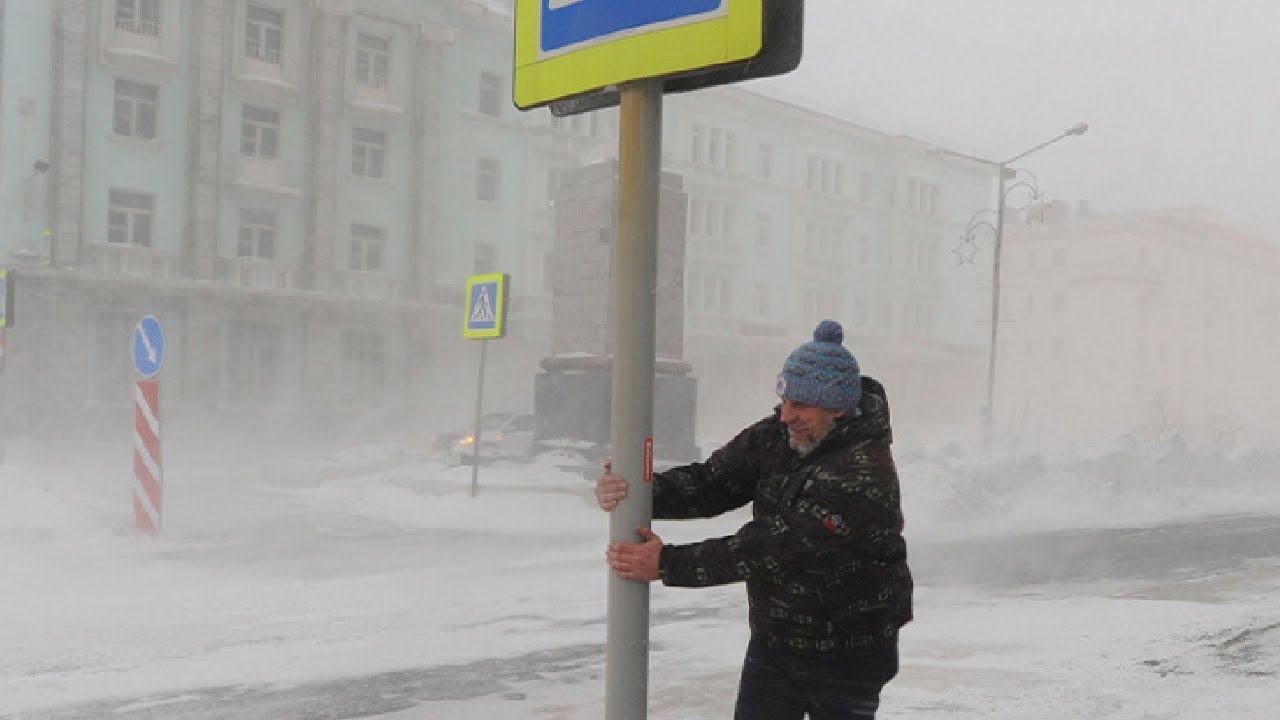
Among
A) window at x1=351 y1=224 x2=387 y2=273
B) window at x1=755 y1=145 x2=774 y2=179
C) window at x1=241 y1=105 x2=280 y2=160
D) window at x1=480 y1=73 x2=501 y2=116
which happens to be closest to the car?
window at x1=351 y1=224 x2=387 y2=273

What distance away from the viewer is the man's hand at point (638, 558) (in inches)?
86.5

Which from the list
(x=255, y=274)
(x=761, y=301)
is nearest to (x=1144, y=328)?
(x=761, y=301)

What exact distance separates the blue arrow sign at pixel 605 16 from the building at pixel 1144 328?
157 ft

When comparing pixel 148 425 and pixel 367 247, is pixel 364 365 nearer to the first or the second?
pixel 367 247

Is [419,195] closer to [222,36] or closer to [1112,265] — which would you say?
[222,36]

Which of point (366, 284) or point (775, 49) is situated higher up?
point (366, 284)

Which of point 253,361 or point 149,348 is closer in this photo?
point 149,348

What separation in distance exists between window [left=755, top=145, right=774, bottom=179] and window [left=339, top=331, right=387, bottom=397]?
19.8m

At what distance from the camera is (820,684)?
285cm

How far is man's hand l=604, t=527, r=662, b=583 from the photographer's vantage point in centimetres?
220

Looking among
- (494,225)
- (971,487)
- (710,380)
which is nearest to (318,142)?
(494,225)

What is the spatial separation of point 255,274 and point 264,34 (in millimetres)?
6791

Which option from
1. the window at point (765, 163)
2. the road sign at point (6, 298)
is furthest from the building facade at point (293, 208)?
the road sign at point (6, 298)

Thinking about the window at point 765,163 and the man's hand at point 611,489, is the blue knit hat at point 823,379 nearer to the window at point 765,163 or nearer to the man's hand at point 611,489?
the man's hand at point 611,489
